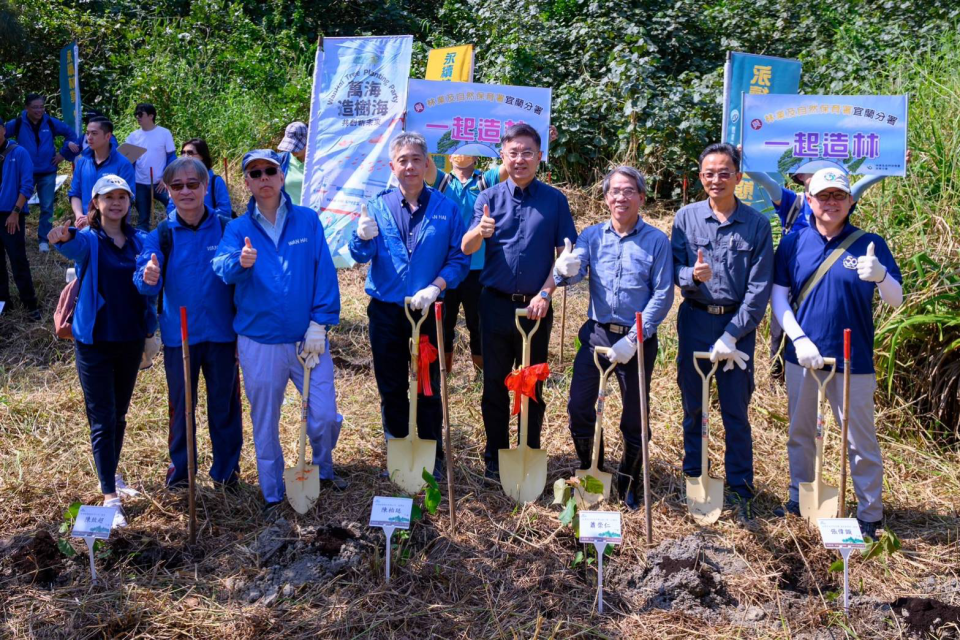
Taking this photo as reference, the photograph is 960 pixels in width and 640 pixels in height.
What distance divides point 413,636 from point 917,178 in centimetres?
473

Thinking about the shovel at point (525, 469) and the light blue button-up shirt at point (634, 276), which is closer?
the light blue button-up shirt at point (634, 276)

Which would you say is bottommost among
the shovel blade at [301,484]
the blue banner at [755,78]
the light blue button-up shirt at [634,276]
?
the shovel blade at [301,484]

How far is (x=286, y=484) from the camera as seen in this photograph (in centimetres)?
447

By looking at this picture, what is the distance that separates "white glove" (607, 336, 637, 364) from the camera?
14.0ft

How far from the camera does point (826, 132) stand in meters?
5.28

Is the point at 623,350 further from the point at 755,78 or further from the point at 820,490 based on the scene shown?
the point at 755,78

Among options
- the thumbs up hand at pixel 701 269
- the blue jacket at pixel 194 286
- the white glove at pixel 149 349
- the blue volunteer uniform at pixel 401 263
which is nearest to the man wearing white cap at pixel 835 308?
the thumbs up hand at pixel 701 269

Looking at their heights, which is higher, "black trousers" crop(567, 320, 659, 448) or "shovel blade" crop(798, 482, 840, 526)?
"black trousers" crop(567, 320, 659, 448)

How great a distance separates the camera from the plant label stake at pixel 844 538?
3682 millimetres

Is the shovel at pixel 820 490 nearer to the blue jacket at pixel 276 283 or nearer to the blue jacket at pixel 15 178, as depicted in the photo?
the blue jacket at pixel 276 283

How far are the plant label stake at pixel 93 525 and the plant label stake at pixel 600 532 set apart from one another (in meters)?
2.16

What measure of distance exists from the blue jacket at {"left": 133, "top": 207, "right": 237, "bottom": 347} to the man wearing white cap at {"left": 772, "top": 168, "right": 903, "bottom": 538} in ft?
9.38

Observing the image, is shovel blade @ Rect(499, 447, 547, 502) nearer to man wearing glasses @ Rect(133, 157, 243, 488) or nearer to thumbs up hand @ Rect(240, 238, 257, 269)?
man wearing glasses @ Rect(133, 157, 243, 488)

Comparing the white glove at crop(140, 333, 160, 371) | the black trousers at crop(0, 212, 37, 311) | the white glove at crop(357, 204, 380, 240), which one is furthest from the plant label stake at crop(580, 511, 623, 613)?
the black trousers at crop(0, 212, 37, 311)
